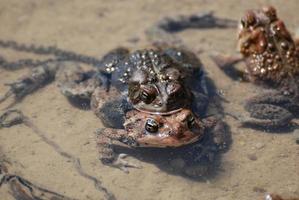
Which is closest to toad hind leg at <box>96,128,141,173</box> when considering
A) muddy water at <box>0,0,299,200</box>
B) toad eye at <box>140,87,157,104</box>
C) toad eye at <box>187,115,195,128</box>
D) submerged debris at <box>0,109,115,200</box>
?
muddy water at <box>0,0,299,200</box>

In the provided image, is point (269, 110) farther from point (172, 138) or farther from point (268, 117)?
point (172, 138)

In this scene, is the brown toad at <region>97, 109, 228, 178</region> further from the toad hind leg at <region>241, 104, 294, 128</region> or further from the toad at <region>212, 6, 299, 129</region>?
the toad at <region>212, 6, 299, 129</region>

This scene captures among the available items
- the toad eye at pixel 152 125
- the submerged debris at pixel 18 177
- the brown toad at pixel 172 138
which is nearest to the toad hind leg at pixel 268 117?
the brown toad at pixel 172 138

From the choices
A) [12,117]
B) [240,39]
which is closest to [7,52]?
[12,117]

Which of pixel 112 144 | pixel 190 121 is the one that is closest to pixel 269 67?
pixel 190 121

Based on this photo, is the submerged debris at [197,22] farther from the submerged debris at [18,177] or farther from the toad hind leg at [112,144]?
the submerged debris at [18,177]
